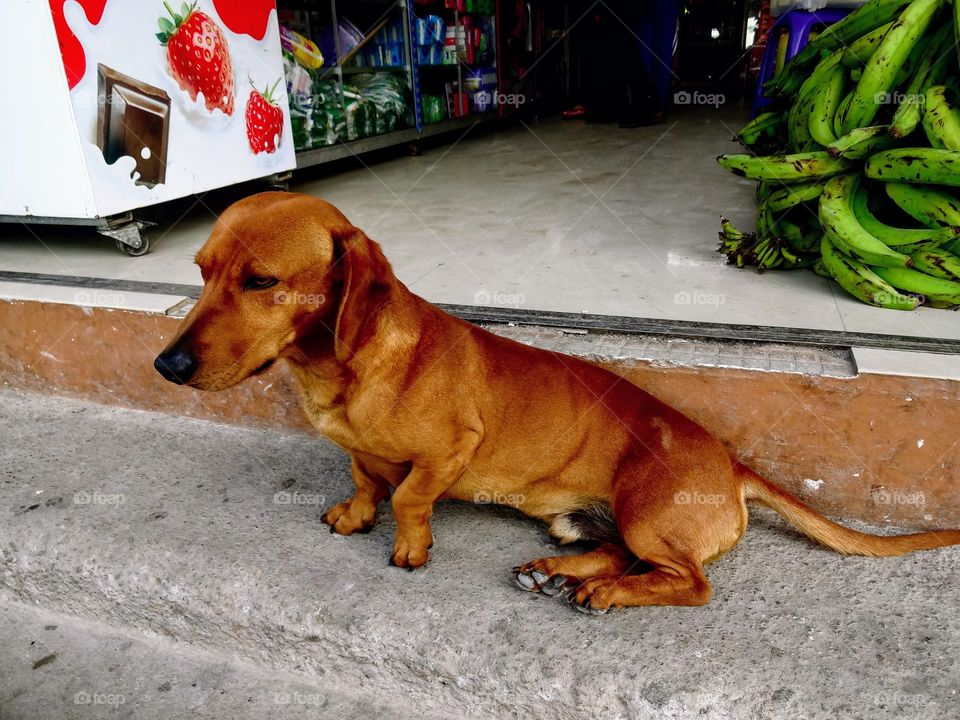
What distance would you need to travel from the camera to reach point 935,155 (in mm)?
1968

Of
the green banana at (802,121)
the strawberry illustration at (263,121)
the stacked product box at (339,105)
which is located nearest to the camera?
the green banana at (802,121)

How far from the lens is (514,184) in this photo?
4.58m

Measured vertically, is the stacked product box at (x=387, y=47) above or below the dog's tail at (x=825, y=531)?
above

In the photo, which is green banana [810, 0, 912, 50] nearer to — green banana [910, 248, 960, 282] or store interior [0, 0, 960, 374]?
store interior [0, 0, 960, 374]

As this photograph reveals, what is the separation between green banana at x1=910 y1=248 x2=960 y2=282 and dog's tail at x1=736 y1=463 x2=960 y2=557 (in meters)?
0.82

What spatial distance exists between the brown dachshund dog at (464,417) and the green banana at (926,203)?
0.93m

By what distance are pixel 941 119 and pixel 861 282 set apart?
1.67 ft

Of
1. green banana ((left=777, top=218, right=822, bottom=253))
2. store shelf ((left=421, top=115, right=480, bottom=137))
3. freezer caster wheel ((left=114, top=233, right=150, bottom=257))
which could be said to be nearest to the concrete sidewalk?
green banana ((left=777, top=218, right=822, bottom=253))

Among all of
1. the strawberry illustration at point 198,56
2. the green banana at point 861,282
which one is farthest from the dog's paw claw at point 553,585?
the strawberry illustration at point 198,56

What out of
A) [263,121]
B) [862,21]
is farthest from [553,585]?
[263,121]

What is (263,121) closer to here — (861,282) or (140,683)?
(140,683)

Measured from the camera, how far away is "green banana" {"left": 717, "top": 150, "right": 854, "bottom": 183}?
2.32 m

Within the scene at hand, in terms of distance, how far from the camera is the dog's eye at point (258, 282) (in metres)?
1.40

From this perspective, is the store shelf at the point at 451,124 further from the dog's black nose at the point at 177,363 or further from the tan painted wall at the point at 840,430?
the dog's black nose at the point at 177,363
